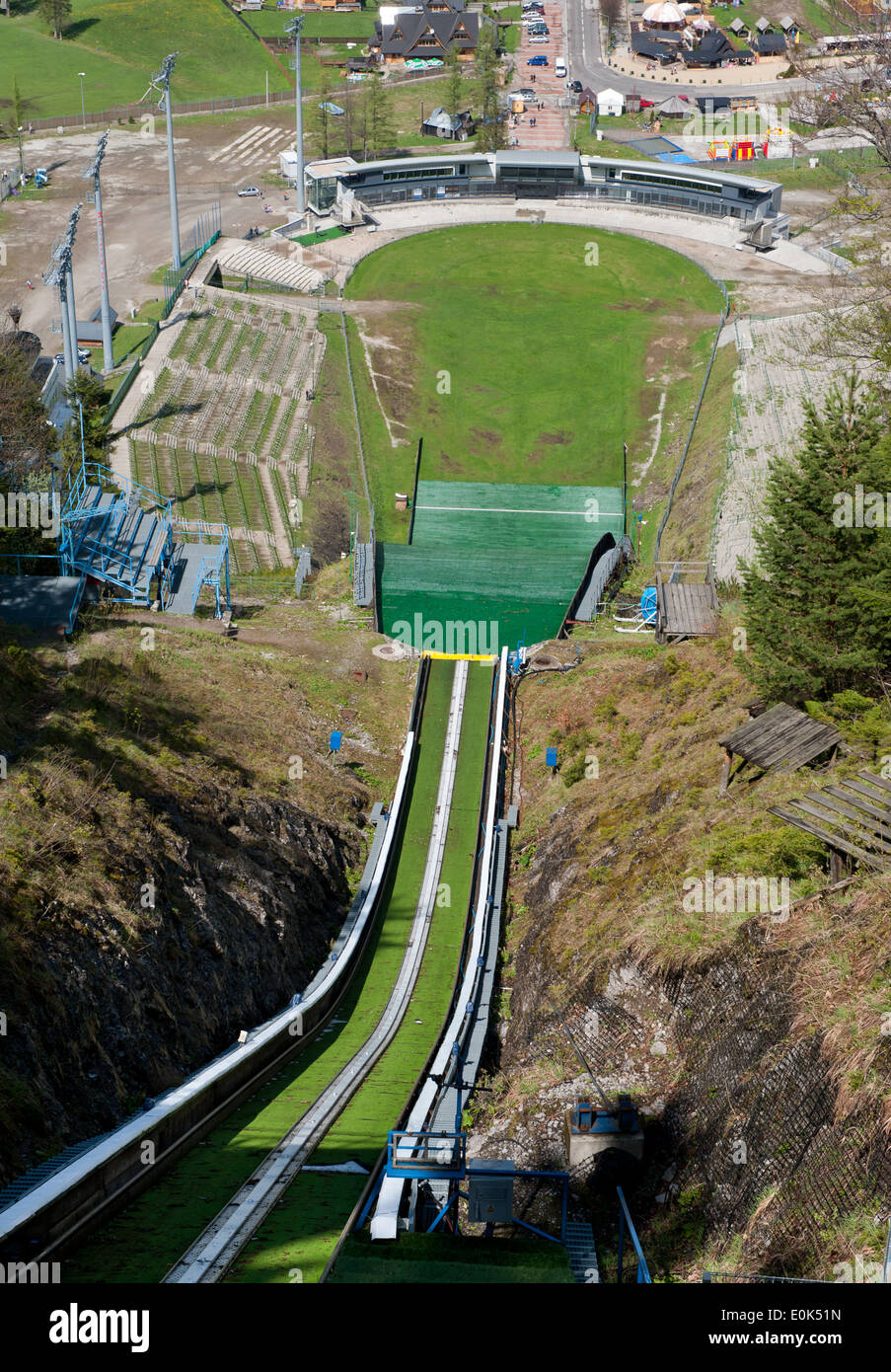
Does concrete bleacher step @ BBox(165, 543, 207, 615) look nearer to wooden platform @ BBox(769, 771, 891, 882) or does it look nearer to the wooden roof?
the wooden roof

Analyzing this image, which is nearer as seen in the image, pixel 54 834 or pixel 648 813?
pixel 54 834

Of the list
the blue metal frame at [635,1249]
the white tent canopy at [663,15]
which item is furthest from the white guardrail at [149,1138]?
the white tent canopy at [663,15]

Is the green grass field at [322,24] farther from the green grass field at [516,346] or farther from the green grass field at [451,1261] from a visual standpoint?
the green grass field at [451,1261]

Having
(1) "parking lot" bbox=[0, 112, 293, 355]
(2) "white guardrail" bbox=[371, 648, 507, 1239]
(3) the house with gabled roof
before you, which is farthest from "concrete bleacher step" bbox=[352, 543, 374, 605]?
(3) the house with gabled roof

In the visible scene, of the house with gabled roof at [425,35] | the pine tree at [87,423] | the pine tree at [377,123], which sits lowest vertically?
the pine tree at [87,423]
